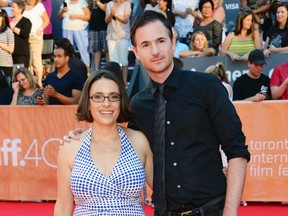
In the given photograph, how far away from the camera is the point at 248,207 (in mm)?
8188

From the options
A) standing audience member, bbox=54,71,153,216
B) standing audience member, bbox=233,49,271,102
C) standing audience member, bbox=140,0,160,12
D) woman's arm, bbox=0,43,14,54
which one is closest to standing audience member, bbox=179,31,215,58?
standing audience member, bbox=233,49,271,102

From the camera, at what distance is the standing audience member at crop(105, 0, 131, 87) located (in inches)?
448

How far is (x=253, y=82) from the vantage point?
28.3ft

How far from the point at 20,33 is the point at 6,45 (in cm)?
41

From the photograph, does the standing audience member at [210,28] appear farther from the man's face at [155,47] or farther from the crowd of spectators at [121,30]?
the man's face at [155,47]

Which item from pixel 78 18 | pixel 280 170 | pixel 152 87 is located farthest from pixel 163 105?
pixel 78 18

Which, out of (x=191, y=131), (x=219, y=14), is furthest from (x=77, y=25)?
(x=191, y=131)

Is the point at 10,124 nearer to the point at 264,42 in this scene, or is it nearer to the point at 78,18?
the point at 78,18

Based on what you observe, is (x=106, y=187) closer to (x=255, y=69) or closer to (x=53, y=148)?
(x=53, y=148)

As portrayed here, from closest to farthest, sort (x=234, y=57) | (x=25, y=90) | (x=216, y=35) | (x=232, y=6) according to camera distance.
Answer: (x=25, y=90) < (x=234, y=57) < (x=216, y=35) < (x=232, y=6)

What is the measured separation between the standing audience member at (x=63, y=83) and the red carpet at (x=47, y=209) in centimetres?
140

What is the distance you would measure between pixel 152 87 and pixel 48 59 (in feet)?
31.1

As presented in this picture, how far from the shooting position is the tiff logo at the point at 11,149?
861 centimetres

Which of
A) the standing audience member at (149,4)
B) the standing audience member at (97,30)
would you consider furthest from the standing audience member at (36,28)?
the standing audience member at (149,4)
